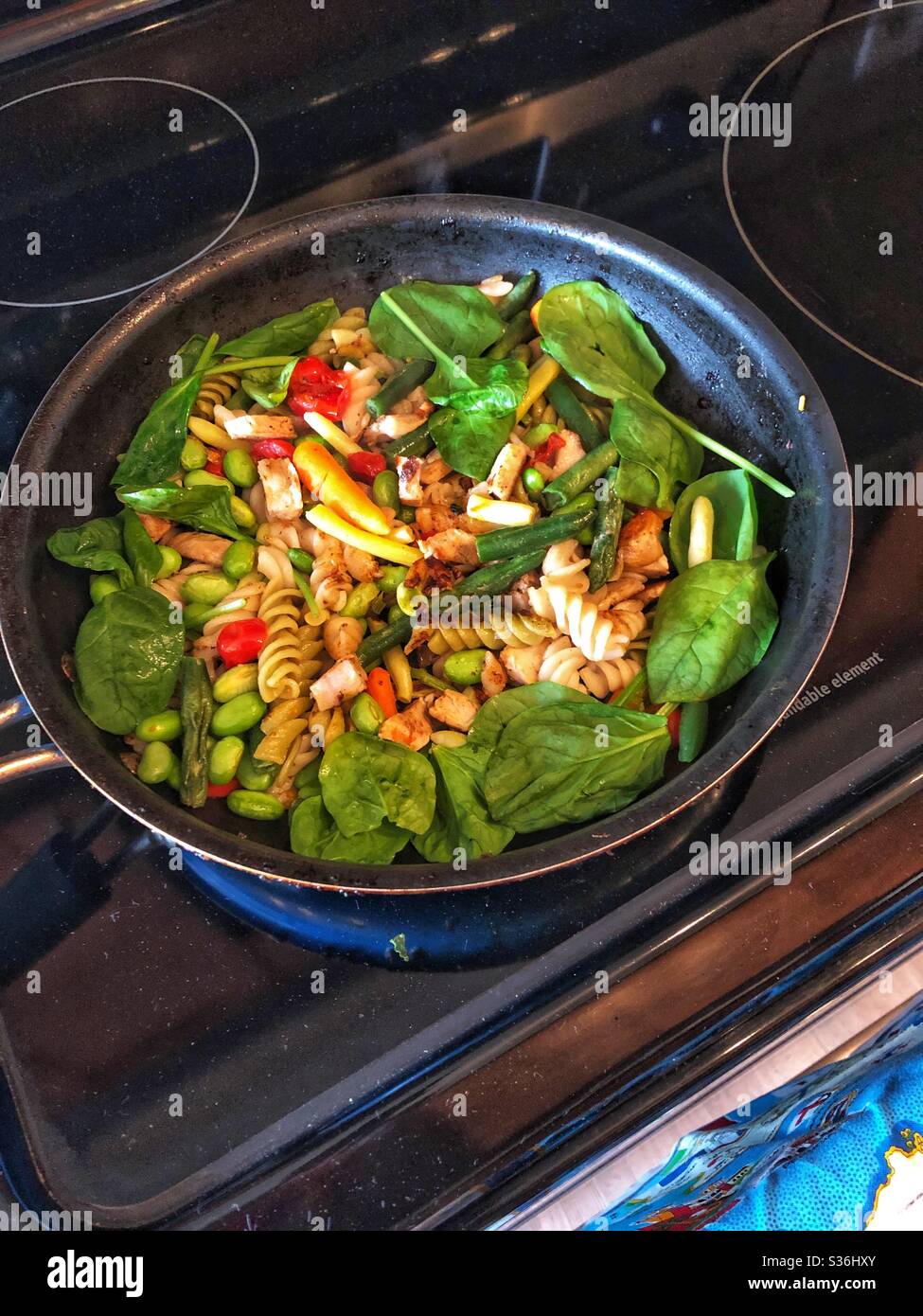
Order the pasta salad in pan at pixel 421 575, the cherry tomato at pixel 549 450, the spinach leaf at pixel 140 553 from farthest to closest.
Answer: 1. the cherry tomato at pixel 549 450
2. the spinach leaf at pixel 140 553
3. the pasta salad in pan at pixel 421 575

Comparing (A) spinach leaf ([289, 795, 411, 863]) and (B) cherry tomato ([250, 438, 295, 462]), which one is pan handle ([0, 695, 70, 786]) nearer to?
(A) spinach leaf ([289, 795, 411, 863])

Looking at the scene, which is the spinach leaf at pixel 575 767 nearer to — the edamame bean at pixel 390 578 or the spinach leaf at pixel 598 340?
the edamame bean at pixel 390 578

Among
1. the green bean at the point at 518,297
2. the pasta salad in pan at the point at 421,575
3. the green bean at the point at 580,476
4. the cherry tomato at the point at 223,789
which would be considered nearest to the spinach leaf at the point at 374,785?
the pasta salad in pan at the point at 421,575

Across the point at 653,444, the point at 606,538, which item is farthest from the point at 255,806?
the point at 653,444

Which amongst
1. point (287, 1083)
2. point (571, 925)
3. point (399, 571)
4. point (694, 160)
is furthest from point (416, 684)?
point (694, 160)

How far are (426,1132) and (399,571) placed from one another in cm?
56

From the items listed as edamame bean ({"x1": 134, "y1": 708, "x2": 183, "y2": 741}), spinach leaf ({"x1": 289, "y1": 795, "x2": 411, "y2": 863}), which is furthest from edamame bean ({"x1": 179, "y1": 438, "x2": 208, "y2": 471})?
spinach leaf ({"x1": 289, "y1": 795, "x2": 411, "y2": 863})

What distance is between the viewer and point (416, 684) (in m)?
1.15

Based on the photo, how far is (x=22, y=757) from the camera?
0.98 meters

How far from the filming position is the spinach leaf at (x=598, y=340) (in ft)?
3.92

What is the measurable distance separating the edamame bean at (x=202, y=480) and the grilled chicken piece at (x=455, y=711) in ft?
1.17

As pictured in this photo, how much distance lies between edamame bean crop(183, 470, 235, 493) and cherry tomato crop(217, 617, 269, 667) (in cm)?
17

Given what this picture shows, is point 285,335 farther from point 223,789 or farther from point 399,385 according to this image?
point 223,789

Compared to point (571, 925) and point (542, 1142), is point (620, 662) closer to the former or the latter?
point (571, 925)
